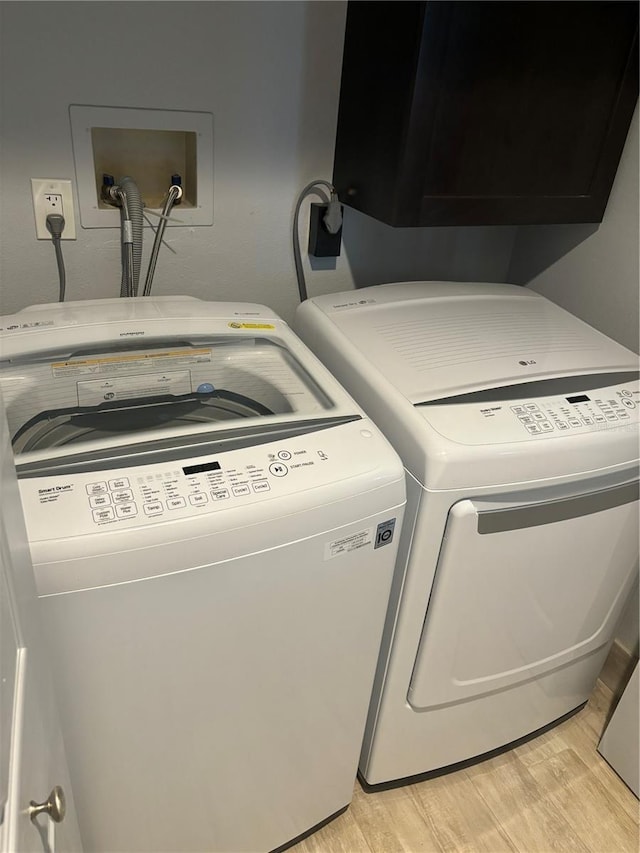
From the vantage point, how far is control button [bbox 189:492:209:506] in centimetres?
80

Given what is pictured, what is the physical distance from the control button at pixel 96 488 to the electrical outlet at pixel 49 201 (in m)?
0.67

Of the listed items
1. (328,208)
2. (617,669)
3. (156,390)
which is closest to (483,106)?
(328,208)

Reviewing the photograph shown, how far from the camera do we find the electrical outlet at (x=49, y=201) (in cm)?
119

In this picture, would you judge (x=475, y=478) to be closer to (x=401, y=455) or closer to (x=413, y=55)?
(x=401, y=455)

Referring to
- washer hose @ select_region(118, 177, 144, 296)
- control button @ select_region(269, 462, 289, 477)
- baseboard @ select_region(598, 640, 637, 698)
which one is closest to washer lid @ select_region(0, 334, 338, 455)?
control button @ select_region(269, 462, 289, 477)

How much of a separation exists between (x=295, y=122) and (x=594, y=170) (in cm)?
63

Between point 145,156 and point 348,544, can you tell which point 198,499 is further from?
point 145,156

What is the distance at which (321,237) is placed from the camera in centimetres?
145

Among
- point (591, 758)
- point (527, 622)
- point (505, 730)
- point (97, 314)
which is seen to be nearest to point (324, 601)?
point (527, 622)

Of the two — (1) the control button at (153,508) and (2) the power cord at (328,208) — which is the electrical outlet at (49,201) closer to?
(2) the power cord at (328,208)

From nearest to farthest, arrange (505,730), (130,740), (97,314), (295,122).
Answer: (130,740) → (97,314) → (295,122) → (505,730)

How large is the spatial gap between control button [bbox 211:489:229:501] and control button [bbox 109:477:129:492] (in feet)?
0.35

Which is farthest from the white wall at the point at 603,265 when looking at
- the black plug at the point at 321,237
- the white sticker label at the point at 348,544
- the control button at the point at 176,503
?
the control button at the point at 176,503

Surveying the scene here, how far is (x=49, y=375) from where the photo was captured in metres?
1.05
